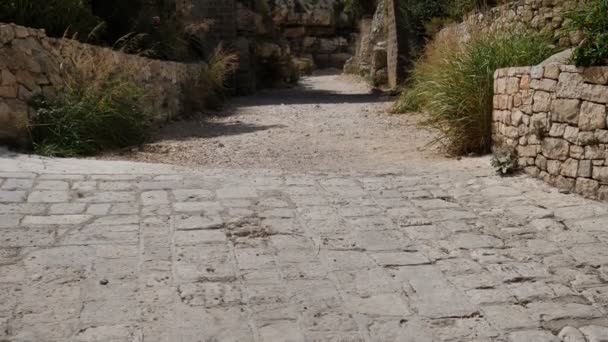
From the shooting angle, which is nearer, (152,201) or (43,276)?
(43,276)

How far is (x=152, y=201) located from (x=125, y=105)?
9.46ft

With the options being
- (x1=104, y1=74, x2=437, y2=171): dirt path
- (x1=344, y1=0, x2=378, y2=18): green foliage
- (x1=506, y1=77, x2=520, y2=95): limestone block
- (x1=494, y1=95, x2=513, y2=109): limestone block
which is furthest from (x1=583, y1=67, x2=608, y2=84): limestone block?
(x1=344, y1=0, x2=378, y2=18): green foliage

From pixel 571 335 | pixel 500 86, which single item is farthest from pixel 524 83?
pixel 571 335

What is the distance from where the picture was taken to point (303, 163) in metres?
6.01

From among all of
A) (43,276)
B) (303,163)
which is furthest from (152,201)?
(303,163)

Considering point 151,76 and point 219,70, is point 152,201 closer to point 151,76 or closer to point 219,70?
point 151,76

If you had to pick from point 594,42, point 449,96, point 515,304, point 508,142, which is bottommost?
point 515,304

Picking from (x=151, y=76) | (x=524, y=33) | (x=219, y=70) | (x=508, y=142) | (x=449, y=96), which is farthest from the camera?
(x=219, y=70)

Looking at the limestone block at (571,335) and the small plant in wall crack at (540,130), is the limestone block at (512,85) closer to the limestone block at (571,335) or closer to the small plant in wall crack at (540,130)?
the small plant in wall crack at (540,130)

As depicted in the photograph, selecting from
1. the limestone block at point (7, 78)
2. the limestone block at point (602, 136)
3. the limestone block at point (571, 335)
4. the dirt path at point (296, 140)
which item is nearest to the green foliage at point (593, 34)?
the limestone block at point (602, 136)

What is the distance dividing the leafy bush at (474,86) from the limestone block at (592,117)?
4.78ft

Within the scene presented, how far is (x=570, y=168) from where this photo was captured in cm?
432

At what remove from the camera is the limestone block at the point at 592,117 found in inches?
160

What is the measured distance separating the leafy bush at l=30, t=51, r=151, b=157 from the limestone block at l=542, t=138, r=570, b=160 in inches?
170
